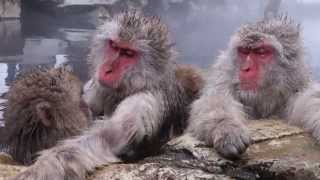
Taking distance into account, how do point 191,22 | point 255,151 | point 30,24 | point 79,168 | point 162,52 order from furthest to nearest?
1. point 191,22
2. point 30,24
3. point 162,52
4. point 255,151
5. point 79,168

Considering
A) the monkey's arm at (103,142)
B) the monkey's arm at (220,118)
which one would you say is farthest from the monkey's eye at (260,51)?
the monkey's arm at (103,142)

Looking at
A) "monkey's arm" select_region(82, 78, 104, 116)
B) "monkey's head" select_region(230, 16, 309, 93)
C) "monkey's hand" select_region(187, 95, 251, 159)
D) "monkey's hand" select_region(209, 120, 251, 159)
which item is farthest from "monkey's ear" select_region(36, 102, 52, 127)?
"monkey's head" select_region(230, 16, 309, 93)

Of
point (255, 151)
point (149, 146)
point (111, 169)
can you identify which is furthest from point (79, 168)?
point (255, 151)

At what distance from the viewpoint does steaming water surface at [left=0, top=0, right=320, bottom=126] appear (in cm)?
901

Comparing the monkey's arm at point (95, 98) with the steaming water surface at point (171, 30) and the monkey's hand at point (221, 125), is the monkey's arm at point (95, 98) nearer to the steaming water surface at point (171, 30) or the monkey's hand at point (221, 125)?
the monkey's hand at point (221, 125)

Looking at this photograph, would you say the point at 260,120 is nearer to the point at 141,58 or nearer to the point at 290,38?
the point at 290,38

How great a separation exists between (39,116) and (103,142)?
396 mm

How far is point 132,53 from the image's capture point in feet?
10.9

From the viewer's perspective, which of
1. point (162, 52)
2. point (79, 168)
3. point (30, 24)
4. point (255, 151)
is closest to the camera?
point (79, 168)

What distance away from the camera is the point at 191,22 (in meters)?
20.4

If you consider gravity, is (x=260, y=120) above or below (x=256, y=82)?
below

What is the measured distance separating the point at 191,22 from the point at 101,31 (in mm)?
17081

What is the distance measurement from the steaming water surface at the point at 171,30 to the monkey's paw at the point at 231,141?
3.82ft

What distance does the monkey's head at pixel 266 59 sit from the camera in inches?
132
